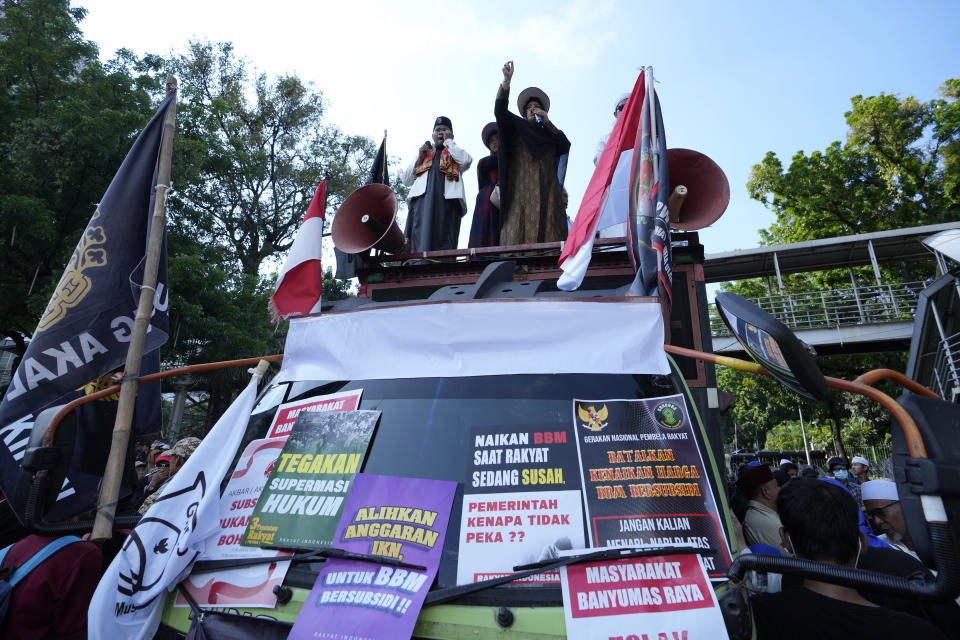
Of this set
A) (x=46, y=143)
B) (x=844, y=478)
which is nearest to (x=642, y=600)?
(x=844, y=478)

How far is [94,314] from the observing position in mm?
3172

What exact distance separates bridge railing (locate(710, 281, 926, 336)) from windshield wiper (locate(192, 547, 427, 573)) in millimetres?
18995

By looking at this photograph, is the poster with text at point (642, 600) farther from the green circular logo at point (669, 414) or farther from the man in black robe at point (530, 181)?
the man in black robe at point (530, 181)

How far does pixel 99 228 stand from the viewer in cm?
338

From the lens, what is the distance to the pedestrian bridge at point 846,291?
698 inches

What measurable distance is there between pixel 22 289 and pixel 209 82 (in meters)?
14.2

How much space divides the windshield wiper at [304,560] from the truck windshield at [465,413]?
250mm

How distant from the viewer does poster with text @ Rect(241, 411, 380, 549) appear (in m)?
1.99

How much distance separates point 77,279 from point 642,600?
3.54 m

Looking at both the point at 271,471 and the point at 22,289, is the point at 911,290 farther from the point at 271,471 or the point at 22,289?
the point at 22,289

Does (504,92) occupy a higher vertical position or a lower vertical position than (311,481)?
higher

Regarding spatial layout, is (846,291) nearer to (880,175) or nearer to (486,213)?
(880,175)

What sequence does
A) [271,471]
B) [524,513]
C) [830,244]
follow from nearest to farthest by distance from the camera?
1. [524,513]
2. [271,471]
3. [830,244]

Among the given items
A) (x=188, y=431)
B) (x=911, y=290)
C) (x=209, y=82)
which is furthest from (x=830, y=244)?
(x=188, y=431)
